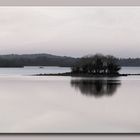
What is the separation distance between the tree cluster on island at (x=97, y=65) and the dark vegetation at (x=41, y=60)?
0.13 feet

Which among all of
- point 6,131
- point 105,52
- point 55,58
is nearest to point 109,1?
point 105,52

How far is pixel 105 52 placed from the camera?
284cm

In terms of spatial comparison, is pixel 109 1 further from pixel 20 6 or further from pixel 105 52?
pixel 20 6

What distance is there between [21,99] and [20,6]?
0.70 meters

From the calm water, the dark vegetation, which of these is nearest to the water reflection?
the calm water

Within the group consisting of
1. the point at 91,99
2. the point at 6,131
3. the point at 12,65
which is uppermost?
the point at 12,65

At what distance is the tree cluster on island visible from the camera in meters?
2.83

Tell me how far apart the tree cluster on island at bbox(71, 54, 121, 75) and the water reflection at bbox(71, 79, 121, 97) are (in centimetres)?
8

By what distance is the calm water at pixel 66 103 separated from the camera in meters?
2.77

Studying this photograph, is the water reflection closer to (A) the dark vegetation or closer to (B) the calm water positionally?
(B) the calm water

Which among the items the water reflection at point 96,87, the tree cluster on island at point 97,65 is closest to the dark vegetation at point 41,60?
the tree cluster on island at point 97,65

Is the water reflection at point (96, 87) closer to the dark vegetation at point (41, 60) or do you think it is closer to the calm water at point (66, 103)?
the calm water at point (66, 103)

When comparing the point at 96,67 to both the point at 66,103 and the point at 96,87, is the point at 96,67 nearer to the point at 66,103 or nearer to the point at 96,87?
the point at 96,87

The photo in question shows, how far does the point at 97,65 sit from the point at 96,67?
0.02 m
